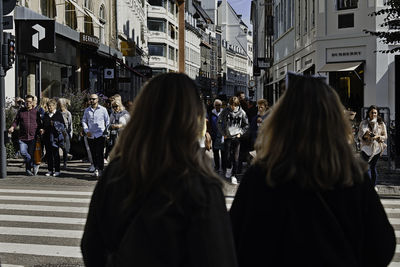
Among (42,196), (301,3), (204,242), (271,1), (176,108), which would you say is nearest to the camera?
(204,242)

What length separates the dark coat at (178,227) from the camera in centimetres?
213

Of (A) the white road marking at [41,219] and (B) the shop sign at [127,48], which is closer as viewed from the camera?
(A) the white road marking at [41,219]

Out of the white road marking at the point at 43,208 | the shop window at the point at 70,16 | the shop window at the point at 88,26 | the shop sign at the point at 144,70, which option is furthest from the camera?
the shop sign at the point at 144,70

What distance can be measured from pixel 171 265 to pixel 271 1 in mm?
44385

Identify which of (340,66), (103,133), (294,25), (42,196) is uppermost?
(294,25)

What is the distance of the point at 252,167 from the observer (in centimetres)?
267

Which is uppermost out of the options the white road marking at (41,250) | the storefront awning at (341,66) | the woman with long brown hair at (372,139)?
the storefront awning at (341,66)

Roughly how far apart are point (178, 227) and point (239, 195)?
1.75 feet

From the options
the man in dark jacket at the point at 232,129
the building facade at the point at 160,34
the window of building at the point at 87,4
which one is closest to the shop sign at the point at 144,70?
the window of building at the point at 87,4

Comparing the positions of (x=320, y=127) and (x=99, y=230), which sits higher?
(x=320, y=127)

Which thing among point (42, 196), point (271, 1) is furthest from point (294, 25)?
point (42, 196)

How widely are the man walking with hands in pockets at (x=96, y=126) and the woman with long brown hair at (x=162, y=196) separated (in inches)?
439

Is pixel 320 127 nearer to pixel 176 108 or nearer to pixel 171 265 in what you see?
pixel 176 108

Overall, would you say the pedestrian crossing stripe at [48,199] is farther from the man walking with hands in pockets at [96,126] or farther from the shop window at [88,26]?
the shop window at [88,26]
